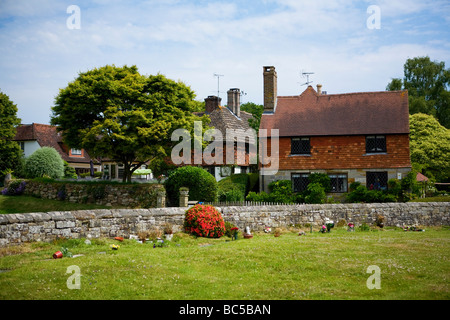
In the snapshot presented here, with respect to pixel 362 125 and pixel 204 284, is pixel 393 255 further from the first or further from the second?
pixel 362 125

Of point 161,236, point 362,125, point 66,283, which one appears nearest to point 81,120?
point 161,236

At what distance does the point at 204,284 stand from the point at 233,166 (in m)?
29.7

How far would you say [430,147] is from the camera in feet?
141

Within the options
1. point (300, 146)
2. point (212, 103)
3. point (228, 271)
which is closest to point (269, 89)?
point (300, 146)

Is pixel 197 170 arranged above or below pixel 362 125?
below

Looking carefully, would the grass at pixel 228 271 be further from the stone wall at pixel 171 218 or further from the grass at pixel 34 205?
the grass at pixel 34 205

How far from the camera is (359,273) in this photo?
1036 cm

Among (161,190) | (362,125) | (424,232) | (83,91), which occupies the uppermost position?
(83,91)

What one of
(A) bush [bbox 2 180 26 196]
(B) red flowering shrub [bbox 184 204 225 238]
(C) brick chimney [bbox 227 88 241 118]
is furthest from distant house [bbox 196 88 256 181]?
(B) red flowering shrub [bbox 184 204 225 238]

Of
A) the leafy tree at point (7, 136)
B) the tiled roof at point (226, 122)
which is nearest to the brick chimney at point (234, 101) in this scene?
the tiled roof at point (226, 122)

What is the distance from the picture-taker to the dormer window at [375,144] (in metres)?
31.7

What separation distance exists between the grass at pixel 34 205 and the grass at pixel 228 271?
57.9 ft

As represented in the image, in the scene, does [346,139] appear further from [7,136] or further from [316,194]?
[7,136]

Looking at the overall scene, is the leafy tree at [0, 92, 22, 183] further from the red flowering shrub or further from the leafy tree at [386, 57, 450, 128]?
the leafy tree at [386, 57, 450, 128]
